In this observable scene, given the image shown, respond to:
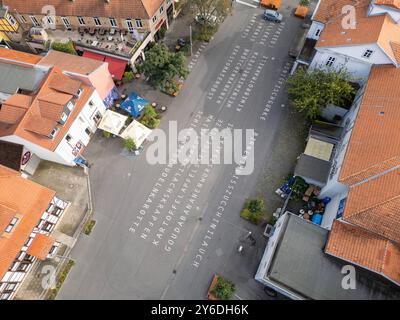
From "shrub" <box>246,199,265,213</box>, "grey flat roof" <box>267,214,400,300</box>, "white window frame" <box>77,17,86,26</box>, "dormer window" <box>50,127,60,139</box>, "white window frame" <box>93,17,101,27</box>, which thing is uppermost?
"white window frame" <box>93,17,101,27</box>

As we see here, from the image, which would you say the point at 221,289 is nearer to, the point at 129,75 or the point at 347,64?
the point at 347,64

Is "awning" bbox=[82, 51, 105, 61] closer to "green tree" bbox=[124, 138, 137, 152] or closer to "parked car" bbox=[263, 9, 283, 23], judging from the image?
"green tree" bbox=[124, 138, 137, 152]

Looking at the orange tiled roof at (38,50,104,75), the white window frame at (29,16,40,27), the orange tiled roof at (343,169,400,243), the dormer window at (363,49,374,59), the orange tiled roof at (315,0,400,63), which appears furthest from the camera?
the white window frame at (29,16,40,27)

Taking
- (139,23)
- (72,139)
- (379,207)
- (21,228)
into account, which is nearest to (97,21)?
(139,23)

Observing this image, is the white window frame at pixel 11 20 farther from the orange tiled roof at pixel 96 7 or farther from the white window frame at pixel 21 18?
the orange tiled roof at pixel 96 7

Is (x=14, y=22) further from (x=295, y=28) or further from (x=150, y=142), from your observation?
(x=295, y=28)

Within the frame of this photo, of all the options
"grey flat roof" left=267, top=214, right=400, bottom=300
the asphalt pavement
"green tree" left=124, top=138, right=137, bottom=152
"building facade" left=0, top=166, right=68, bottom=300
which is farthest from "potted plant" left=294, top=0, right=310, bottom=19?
"building facade" left=0, top=166, right=68, bottom=300

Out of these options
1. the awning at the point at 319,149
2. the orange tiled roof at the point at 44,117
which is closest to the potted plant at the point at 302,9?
the awning at the point at 319,149
